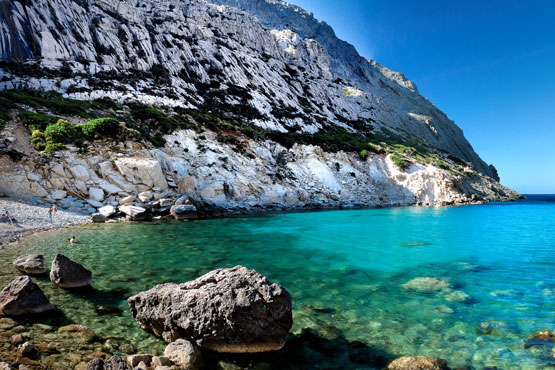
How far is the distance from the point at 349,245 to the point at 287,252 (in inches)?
192

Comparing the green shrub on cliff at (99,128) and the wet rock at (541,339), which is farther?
the green shrub on cliff at (99,128)

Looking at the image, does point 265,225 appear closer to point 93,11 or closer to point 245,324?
point 245,324

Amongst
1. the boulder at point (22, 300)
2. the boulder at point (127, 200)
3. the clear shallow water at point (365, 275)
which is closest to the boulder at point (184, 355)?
the clear shallow water at point (365, 275)

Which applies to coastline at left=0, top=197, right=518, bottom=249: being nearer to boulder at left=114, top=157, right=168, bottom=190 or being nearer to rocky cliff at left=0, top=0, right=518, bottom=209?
rocky cliff at left=0, top=0, right=518, bottom=209

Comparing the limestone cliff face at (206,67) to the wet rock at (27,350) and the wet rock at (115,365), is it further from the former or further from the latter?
the wet rock at (115,365)

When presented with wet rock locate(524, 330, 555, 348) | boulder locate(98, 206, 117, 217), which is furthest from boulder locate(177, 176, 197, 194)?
wet rock locate(524, 330, 555, 348)

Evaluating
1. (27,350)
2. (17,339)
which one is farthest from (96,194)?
(27,350)

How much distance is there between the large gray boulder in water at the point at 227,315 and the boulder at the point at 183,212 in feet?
70.2

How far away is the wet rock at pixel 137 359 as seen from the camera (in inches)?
224

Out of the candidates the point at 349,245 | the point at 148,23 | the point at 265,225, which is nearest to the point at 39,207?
the point at 265,225

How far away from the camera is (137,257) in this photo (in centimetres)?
1401

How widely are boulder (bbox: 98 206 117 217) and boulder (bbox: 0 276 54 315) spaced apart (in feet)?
61.3

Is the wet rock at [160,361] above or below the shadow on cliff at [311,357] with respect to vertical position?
above

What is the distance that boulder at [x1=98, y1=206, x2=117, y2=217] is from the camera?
81.6 feet
